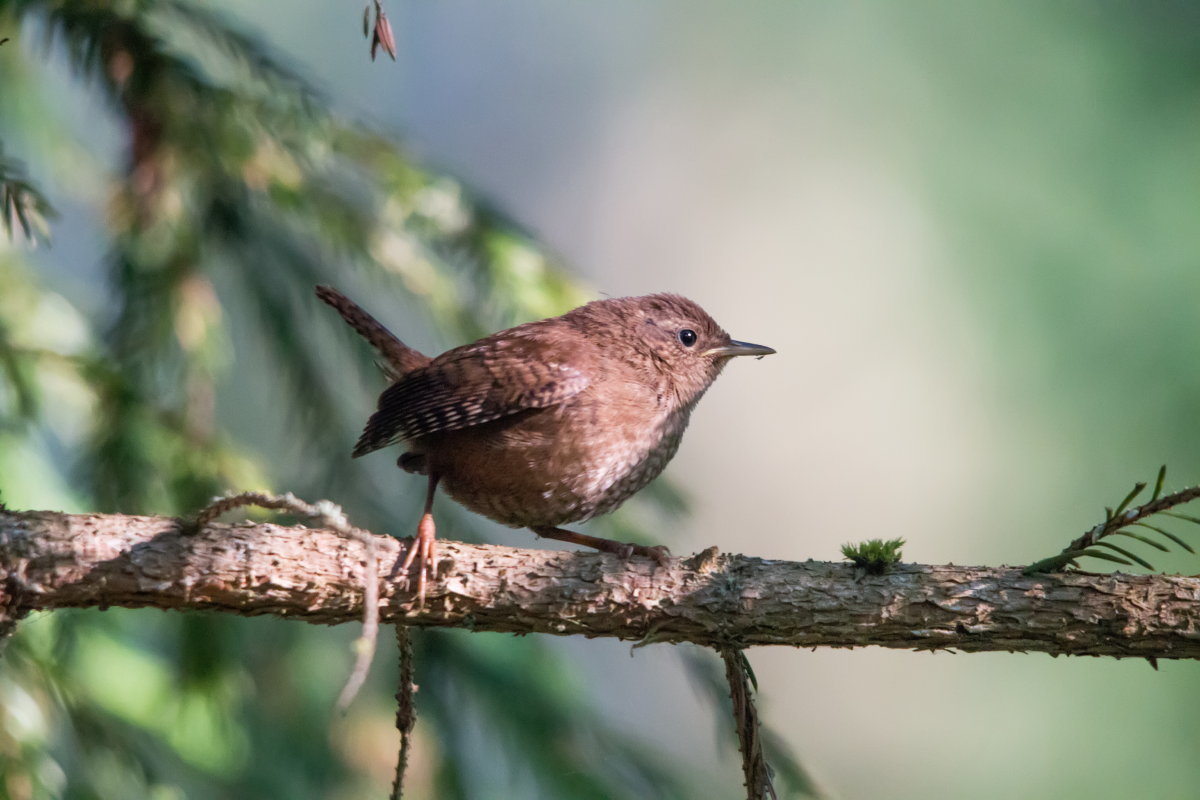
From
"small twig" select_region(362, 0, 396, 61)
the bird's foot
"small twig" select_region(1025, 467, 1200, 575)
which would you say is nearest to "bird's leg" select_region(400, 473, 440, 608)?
the bird's foot

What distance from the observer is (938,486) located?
9.95 metres

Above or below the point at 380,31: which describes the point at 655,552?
below

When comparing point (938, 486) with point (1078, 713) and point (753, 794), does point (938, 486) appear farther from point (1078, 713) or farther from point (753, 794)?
point (753, 794)

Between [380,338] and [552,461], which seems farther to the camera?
[380,338]

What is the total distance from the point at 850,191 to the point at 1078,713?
5.34m

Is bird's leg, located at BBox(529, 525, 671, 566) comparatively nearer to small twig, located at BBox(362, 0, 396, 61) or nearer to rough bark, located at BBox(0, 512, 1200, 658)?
rough bark, located at BBox(0, 512, 1200, 658)

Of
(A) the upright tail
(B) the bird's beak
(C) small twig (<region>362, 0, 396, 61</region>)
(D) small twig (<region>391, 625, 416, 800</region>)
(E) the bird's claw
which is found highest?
(B) the bird's beak

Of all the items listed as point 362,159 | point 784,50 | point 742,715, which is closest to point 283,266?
point 362,159

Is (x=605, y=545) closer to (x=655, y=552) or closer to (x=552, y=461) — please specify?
(x=552, y=461)

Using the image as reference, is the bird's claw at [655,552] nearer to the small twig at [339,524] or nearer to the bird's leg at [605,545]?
the bird's leg at [605,545]

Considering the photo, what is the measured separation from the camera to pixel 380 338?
12.4 feet

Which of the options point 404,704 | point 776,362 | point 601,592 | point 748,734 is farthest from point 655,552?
point 776,362

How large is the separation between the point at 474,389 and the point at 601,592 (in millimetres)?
1100

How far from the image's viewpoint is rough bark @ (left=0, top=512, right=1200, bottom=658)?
7.27 ft
